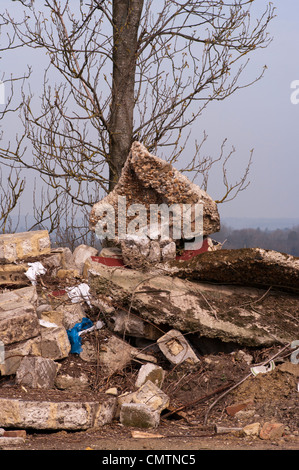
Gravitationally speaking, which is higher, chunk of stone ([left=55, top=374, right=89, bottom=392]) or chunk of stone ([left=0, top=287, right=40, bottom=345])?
chunk of stone ([left=0, top=287, right=40, bottom=345])

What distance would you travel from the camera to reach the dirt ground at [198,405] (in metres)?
4.32

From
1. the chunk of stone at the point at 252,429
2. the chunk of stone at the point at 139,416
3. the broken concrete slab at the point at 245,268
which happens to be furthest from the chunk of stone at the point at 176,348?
the chunk of stone at the point at 252,429

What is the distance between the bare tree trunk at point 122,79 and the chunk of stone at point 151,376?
4.58m

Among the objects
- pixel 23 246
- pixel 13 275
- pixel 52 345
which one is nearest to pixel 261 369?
pixel 52 345

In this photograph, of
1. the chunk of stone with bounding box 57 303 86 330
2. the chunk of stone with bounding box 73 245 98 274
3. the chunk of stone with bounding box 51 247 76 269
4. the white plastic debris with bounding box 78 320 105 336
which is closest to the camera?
the white plastic debris with bounding box 78 320 105 336

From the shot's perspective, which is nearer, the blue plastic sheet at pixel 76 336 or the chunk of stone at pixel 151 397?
the chunk of stone at pixel 151 397

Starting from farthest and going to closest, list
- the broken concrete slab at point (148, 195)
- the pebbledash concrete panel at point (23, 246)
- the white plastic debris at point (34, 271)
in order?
the pebbledash concrete panel at point (23, 246), the white plastic debris at point (34, 271), the broken concrete slab at point (148, 195)

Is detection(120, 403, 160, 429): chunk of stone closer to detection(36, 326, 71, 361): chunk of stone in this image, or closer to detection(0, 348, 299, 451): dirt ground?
detection(0, 348, 299, 451): dirt ground

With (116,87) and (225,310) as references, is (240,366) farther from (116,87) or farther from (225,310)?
(116,87)

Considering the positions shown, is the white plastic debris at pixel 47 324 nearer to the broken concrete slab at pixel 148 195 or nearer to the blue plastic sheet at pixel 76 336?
the blue plastic sheet at pixel 76 336

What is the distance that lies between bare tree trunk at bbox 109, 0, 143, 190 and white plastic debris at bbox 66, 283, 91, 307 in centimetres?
297

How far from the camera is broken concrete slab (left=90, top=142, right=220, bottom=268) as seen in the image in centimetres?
747

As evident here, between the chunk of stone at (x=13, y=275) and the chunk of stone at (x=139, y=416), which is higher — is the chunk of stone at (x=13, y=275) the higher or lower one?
the higher one

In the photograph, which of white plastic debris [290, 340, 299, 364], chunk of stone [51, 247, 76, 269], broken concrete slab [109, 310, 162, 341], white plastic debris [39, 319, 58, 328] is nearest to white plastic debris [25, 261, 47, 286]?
chunk of stone [51, 247, 76, 269]
